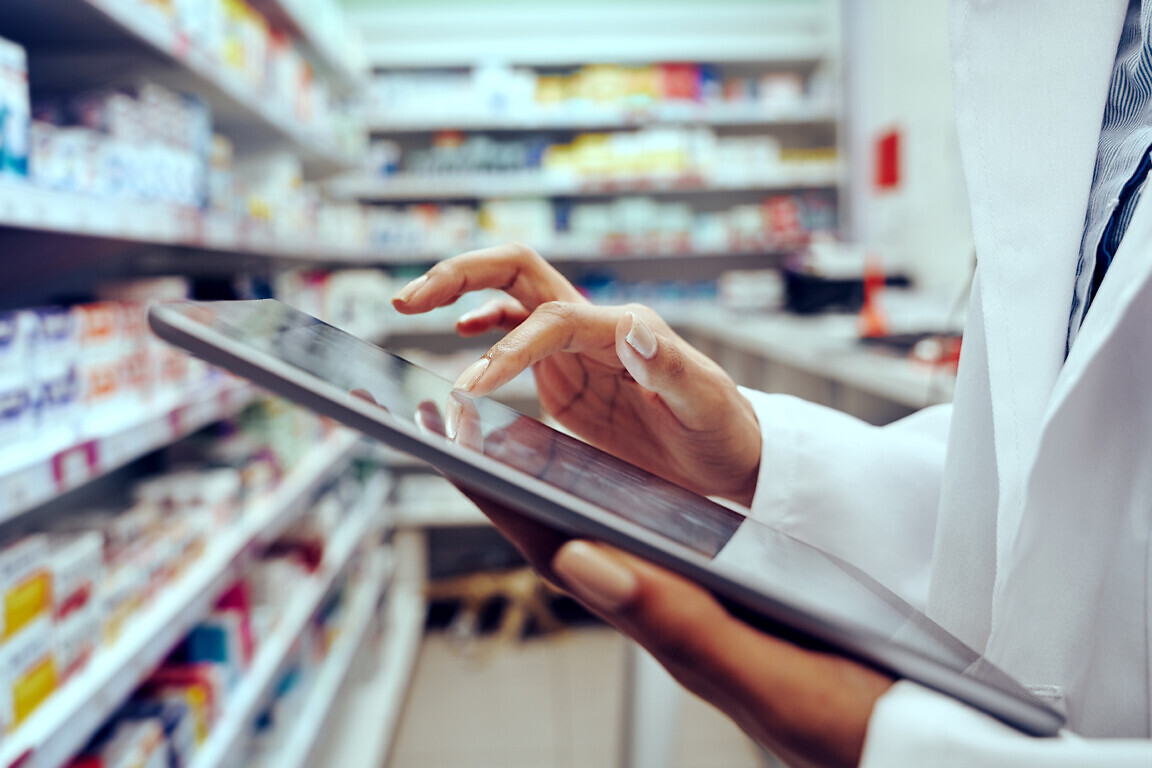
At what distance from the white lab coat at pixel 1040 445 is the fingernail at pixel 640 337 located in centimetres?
20

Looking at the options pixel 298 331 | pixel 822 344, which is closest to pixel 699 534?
pixel 298 331

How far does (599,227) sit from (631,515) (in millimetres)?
3645

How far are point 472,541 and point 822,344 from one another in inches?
100

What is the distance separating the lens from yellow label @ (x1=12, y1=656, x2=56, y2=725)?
0.96 meters

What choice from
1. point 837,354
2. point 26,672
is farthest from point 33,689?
point 837,354

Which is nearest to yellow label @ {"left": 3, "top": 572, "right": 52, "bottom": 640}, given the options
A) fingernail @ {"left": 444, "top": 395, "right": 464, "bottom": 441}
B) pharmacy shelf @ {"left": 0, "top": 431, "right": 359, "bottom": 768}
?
pharmacy shelf @ {"left": 0, "top": 431, "right": 359, "bottom": 768}

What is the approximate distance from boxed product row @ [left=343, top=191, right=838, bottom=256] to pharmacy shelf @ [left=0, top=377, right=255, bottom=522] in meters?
2.37

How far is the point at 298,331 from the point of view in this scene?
1.64 ft

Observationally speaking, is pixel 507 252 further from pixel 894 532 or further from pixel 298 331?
pixel 894 532

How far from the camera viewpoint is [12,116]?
103 centimetres

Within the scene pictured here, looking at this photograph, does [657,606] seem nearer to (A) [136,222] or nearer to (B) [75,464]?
(B) [75,464]

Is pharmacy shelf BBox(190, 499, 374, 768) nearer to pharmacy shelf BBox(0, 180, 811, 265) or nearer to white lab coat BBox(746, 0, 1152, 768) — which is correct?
pharmacy shelf BBox(0, 180, 811, 265)

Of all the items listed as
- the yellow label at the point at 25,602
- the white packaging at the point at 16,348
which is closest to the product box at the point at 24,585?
the yellow label at the point at 25,602

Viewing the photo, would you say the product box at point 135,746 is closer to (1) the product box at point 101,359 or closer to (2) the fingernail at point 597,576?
(1) the product box at point 101,359
